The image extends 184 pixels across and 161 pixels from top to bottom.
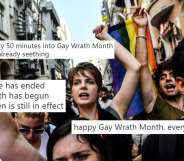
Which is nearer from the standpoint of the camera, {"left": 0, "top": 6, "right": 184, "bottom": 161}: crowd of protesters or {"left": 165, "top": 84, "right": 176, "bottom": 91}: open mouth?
{"left": 0, "top": 6, "right": 184, "bottom": 161}: crowd of protesters

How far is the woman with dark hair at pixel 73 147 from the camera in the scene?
5.05 ft

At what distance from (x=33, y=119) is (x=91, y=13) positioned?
50 centimetres

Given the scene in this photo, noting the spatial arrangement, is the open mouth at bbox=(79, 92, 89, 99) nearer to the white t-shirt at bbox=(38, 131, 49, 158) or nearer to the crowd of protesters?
the crowd of protesters

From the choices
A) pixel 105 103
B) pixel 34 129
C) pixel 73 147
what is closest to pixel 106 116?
pixel 105 103

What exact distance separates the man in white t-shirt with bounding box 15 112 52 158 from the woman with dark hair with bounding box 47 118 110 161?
0.05 m

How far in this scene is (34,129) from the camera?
1644mm

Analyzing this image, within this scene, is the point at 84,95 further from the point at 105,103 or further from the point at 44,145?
the point at 44,145

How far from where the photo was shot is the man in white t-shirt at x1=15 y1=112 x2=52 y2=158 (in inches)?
63.4

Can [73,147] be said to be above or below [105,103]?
below

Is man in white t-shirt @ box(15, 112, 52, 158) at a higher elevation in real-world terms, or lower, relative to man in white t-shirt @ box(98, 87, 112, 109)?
lower

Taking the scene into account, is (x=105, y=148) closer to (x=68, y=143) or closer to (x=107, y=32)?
(x=68, y=143)

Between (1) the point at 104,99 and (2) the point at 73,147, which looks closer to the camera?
(2) the point at 73,147

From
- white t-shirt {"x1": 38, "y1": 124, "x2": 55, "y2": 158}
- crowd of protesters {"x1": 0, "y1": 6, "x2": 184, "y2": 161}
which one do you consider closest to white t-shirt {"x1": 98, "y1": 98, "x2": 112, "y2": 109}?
crowd of protesters {"x1": 0, "y1": 6, "x2": 184, "y2": 161}

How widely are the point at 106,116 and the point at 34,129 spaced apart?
0.94 ft
